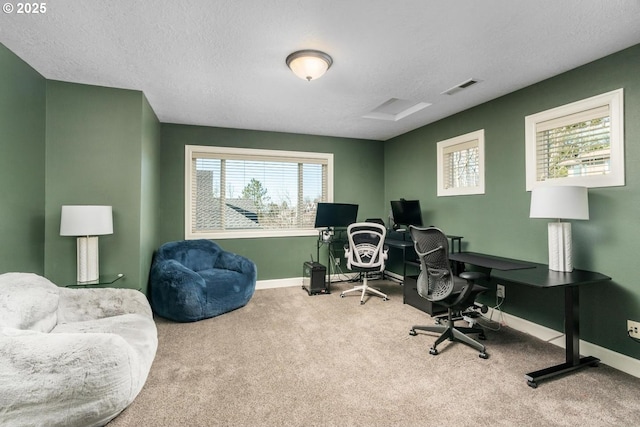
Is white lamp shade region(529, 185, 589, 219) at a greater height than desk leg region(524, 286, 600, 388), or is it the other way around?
white lamp shade region(529, 185, 589, 219)

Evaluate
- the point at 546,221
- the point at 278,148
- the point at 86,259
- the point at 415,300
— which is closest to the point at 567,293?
the point at 546,221

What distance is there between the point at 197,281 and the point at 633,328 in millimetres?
3867

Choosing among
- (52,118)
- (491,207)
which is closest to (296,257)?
(491,207)

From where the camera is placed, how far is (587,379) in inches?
87.1

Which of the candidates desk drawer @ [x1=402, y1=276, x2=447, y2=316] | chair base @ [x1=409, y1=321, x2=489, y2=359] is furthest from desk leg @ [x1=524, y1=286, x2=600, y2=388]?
desk drawer @ [x1=402, y1=276, x2=447, y2=316]

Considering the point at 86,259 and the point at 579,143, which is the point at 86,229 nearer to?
the point at 86,259

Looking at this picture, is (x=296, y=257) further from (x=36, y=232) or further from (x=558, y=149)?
(x=558, y=149)

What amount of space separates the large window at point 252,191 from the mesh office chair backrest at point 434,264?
8.36 ft

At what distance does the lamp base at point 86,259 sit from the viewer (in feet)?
9.14

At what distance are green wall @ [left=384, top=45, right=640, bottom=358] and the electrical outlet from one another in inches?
1.6

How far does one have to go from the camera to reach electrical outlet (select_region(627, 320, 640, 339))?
2268 mm

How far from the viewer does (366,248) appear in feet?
13.8

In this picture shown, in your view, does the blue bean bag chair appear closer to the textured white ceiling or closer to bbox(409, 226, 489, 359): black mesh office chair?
the textured white ceiling

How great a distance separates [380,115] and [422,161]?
100 cm
